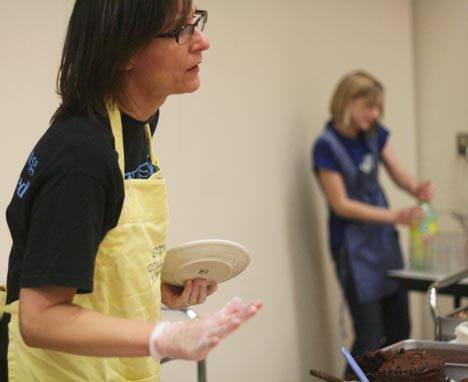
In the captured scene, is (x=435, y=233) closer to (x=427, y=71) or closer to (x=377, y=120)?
(x=377, y=120)

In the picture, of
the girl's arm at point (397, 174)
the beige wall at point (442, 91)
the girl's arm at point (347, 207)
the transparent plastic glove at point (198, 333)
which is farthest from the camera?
the beige wall at point (442, 91)

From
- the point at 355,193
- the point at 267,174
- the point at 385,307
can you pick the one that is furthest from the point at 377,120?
the point at 385,307

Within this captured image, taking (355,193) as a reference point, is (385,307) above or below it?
below

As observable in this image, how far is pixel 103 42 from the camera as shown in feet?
3.71

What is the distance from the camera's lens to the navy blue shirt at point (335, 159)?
10.8 ft

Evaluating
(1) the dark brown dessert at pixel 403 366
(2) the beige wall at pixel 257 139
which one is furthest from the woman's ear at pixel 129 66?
(2) the beige wall at pixel 257 139

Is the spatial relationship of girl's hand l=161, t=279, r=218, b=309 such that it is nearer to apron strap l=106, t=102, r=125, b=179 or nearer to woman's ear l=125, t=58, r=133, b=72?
apron strap l=106, t=102, r=125, b=179

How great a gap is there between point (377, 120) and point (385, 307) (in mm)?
882

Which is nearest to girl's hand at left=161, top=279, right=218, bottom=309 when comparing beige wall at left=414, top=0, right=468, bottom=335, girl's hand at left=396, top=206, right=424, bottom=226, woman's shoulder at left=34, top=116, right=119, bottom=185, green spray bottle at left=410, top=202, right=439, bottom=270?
woman's shoulder at left=34, top=116, right=119, bottom=185

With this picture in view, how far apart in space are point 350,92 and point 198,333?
8.26 feet

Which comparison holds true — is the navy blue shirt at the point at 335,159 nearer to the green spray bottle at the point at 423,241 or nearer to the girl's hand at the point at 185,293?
the green spray bottle at the point at 423,241

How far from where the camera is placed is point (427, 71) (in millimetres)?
4258

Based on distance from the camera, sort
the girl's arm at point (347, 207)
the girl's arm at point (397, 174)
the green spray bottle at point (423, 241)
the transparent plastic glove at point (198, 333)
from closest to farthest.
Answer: the transparent plastic glove at point (198, 333) < the girl's arm at point (347, 207) < the green spray bottle at point (423, 241) < the girl's arm at point (397, 174)

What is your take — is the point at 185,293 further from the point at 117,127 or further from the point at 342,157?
the point at 342,157
